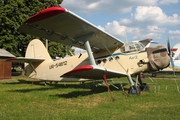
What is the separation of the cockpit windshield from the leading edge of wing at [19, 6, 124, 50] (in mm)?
362

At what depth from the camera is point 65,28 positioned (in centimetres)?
852

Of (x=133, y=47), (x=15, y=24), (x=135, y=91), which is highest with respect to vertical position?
(x=15, y=24)

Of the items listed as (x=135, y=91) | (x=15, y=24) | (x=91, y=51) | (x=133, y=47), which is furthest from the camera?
(x=15, y=24)

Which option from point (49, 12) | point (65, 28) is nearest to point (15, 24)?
point (65, 28)

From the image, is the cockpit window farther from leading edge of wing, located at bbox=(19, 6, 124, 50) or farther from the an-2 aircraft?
leading edge of wing, located at bbox=(19, 6, 124, 50)

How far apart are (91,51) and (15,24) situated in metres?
20.9

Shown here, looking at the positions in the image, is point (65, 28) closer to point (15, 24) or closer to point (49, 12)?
point (49, 12)

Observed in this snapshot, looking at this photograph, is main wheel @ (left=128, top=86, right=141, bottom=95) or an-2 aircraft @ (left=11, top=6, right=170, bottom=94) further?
main wheel @ (left=128, top=86, right=141, bottom=95)

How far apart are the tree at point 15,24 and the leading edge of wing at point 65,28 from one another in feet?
60.7

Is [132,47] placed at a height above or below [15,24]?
below

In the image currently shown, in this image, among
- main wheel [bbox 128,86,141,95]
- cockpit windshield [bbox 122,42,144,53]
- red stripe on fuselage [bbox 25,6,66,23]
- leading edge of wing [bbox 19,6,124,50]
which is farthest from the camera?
cockpit windshield [bbox 122,42,144,53]

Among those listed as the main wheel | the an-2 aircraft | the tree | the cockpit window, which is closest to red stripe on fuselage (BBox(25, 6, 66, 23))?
the an-2 aircraft

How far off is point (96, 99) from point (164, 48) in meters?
3.90

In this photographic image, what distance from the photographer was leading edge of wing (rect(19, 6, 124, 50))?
6941 mm
